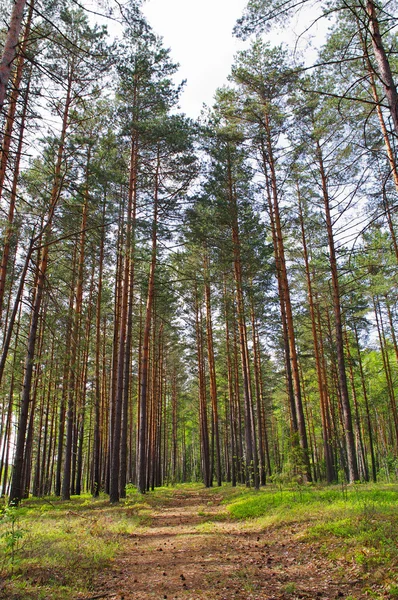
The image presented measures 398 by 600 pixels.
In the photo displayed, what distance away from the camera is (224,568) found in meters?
5.52

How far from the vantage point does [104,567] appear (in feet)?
19.0

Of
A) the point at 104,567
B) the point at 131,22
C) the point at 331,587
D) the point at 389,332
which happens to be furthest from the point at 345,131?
the point at 389,332

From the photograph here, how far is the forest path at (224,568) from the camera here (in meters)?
4.50

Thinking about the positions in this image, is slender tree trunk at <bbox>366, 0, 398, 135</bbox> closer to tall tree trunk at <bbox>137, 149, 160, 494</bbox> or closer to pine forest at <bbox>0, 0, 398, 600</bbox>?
pine forest at <bbox>0, 0, 398, 600</bbox>

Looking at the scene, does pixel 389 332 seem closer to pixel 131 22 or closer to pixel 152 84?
pixel 152 84

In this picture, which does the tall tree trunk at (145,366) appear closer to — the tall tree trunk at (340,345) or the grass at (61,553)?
the grass at (61,553)

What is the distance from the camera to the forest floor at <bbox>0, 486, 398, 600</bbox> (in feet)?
14.6

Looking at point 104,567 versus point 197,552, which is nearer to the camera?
point 104,567

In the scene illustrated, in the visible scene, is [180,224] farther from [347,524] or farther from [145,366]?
[347,524]

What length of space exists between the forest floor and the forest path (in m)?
0.01

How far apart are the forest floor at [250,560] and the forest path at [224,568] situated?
0.04 feet

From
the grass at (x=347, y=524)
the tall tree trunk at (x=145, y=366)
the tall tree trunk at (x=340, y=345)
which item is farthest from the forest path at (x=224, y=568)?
the tall tree trunk at (x=340, y=345)

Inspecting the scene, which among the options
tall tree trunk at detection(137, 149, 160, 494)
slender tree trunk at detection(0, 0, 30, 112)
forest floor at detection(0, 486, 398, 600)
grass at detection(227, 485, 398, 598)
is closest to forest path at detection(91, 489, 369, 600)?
forest floor at detection(0, 486, 398, 600)

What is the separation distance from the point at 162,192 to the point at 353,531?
13.6 meters
